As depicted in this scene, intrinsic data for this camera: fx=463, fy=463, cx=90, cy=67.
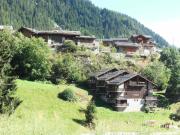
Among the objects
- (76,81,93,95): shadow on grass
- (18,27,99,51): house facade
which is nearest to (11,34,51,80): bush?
(76,81,93,95): shadow on grass

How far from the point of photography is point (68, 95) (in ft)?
208

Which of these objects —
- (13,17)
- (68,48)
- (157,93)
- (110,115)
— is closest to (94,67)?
(68,48)

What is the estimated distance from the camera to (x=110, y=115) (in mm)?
62625

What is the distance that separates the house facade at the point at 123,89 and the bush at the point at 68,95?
282 inches

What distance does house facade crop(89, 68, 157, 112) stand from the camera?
228 feet

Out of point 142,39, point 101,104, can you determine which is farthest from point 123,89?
point 142,39

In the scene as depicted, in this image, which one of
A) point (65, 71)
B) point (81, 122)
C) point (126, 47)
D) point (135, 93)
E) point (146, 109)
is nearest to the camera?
point (81, 122)

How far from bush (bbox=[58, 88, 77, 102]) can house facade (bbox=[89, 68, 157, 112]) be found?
715 centimetres

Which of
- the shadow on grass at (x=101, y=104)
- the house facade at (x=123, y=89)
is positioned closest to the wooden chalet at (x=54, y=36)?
the house facade at (x=123, y=89)

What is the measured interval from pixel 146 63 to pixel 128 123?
30.3 meters

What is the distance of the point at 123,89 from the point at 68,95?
1111 centimetres

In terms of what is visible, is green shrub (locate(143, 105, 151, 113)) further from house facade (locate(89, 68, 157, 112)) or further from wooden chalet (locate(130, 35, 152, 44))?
wooden chalet (locate(130, 35, 152, 44))

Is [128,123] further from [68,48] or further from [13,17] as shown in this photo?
[13,17]

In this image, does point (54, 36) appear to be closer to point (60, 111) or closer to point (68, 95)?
point (68, 95)
